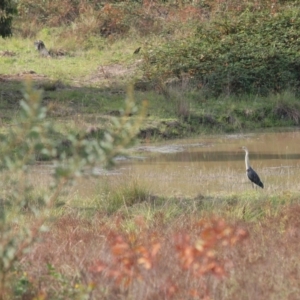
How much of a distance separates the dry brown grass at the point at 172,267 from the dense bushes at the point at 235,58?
14.6 meters

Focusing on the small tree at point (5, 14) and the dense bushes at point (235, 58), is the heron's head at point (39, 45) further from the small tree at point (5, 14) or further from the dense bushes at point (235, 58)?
the small tree at point (5, 14)

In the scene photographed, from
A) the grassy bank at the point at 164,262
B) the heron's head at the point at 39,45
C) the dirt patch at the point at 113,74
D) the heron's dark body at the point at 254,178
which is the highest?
the grassy bank at the point at 164,262

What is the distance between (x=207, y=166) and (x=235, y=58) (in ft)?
23.8

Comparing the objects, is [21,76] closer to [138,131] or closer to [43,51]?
[43,51]

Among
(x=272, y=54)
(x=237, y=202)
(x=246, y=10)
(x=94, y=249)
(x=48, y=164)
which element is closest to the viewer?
(x=94, y=249)

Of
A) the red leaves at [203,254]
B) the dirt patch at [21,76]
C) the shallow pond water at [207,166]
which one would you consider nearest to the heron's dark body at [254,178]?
the shallow pond water at [207,166]

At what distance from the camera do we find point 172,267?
6.94 metres

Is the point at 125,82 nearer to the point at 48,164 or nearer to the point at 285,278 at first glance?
the point at 48,164

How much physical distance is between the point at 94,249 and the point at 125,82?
1516cm

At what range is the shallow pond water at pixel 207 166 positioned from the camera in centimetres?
1374

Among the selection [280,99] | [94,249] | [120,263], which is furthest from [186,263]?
[280,99]

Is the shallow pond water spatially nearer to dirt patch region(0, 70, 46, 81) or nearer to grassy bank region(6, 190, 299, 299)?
grassy bank region(6, 190, 299, 299)

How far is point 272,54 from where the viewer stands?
2312cm

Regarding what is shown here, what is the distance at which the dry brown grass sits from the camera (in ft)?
21.2
